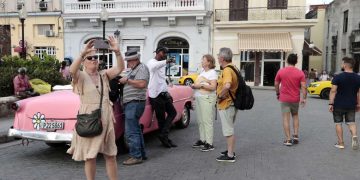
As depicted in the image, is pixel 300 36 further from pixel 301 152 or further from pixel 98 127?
pixel 98 127

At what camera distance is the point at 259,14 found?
24.8 metres

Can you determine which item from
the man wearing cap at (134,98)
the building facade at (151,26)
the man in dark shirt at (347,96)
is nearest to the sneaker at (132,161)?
the man wearing cap at (134,98)

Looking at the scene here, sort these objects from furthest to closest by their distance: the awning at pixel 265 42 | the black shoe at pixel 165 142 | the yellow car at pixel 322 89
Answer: the awning at pixel 265 42 < the yellow car at pixel 322 89 < the black shoe at pixel 165 142

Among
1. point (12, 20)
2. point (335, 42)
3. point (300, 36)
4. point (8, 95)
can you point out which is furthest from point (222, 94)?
point (335, 42)

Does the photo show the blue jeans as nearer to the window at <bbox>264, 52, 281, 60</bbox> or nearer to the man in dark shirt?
the man in dark shirt

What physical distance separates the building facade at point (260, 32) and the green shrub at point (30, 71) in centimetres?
1366

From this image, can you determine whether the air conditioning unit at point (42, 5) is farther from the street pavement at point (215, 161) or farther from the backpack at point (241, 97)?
the backpack at point (241, 97)

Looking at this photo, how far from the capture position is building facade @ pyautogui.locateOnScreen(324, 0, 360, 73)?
89.2ft

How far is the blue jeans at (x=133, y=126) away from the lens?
551 cm

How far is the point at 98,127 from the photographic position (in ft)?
13.1

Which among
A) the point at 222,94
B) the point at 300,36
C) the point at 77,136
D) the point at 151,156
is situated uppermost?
the point at 300,36

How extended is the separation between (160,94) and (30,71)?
7570mm

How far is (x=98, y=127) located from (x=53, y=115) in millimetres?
1900

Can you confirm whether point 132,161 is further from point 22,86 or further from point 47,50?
point 47,50
